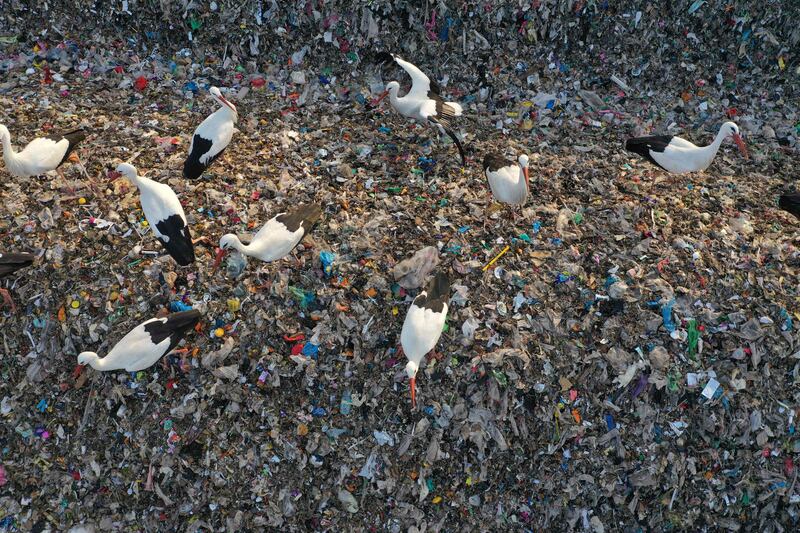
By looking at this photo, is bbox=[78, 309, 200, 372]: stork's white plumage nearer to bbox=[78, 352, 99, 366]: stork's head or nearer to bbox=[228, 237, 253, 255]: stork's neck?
bbox=[78, 352, 99, 366]: stork's head

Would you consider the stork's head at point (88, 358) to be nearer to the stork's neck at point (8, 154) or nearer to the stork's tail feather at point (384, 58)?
the stork's neck at point (8, 154)

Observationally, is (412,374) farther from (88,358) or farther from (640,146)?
(640,146)

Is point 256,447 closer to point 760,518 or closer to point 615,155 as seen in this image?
point 760,518

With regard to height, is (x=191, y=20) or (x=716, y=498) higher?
(x=191, y=20)

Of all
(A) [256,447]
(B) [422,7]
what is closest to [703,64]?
(B) [422,7]

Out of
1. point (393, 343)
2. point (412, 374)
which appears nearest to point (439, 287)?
point (393, 343)

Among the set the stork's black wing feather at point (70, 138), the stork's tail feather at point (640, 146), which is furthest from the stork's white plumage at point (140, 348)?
the stork's tail feather at point (640, 146)
